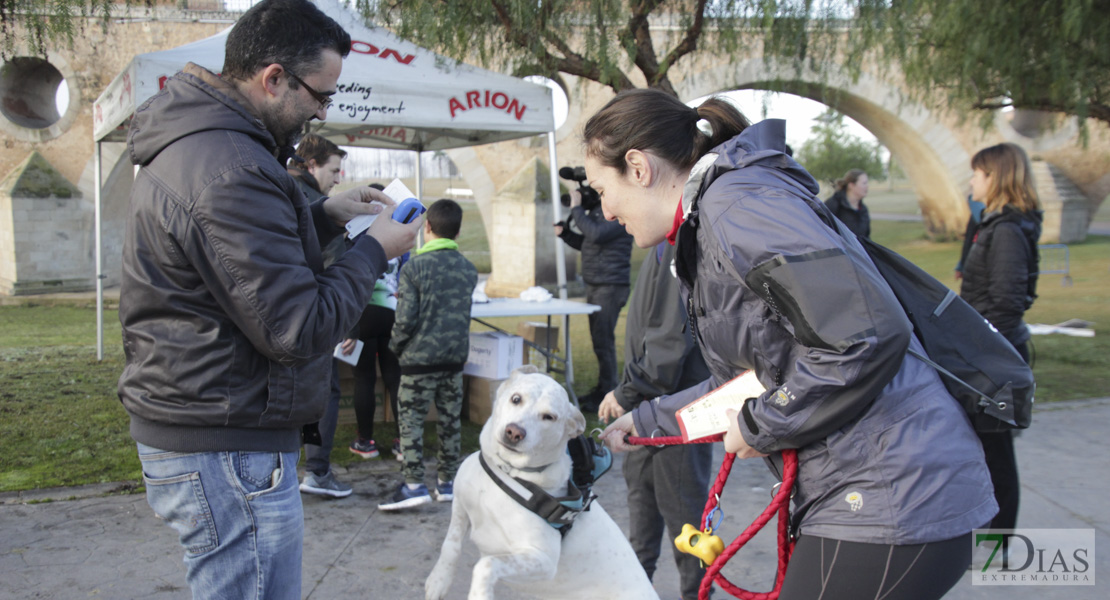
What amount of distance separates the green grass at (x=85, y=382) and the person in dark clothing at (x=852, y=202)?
7.65 ft

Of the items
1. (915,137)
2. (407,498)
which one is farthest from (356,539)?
(915,137)

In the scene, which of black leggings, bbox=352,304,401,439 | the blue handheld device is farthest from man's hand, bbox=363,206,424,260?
black leggings, bbox=352,304,401,439

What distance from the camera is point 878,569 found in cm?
154

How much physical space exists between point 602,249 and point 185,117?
5.54 m

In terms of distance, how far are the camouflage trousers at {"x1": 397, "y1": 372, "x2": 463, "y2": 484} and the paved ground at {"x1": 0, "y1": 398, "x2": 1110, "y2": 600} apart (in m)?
0.25

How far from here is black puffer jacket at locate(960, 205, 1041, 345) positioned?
13.3 ft

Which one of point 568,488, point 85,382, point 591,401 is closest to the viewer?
point 568,488

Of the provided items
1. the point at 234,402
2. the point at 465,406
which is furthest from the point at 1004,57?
the point at 234,402

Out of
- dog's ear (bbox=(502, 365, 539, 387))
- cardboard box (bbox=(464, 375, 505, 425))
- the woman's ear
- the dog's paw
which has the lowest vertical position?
cardboard box (bbox=(464, 375, 505, 425))

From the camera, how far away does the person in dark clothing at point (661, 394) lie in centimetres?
307

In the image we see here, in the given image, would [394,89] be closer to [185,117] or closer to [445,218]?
[445,218]

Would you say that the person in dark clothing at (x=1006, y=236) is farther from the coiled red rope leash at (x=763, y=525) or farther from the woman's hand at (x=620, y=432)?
the coiled red rope leash at (x=763, y=525)

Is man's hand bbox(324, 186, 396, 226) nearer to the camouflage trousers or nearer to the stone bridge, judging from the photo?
the camouflage trousers

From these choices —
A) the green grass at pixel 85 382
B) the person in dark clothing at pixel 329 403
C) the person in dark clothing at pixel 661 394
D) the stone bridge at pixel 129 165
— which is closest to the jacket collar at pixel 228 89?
the person in dark clothing at pixel 661 394
